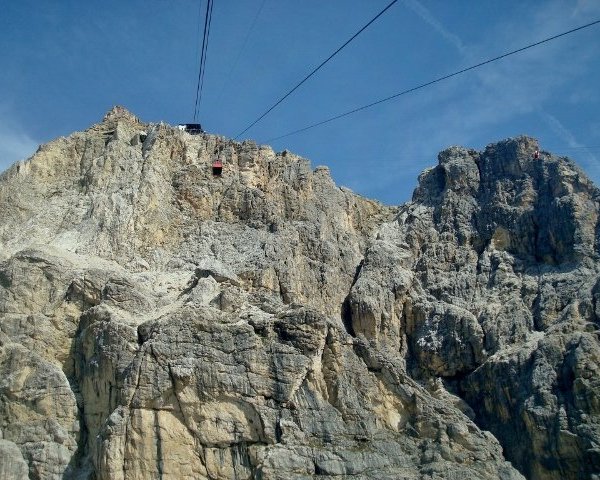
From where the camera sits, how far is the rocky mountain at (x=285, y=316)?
39875 mm

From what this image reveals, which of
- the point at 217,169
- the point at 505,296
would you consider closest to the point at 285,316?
the point at 217,169

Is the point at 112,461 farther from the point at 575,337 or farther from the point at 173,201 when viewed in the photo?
the point at 575,337

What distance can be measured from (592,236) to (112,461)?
39829 mm

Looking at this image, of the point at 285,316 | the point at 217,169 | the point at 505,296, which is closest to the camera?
the point at 285,316

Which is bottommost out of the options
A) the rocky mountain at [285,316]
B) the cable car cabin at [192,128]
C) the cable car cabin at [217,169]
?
the rocky mountain at [285,316]

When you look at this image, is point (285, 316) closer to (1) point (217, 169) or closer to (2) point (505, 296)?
(1) point (217, 169)

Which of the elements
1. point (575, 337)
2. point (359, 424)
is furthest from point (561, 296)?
point (359, 424)

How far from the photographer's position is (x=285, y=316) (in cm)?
4344

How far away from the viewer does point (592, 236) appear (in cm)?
6166

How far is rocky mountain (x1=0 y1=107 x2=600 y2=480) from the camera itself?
39875 mm

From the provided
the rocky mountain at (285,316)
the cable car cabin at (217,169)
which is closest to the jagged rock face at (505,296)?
the rocky mountain at (285,316)

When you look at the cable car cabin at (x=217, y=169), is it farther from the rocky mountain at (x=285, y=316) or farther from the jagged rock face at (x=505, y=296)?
the jagged rock face at (x=505, y=296)

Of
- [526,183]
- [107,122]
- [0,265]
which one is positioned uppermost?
[107,122]

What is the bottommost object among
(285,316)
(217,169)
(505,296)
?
(285,316)
